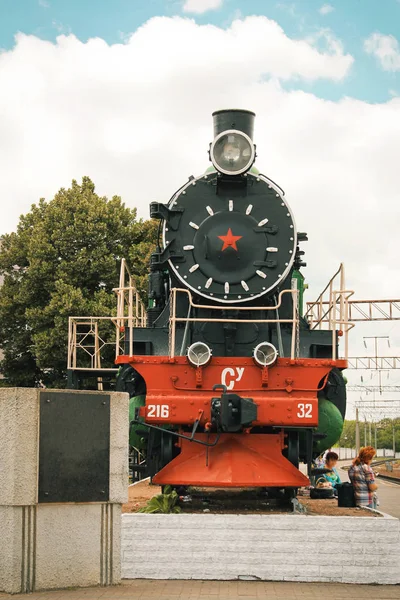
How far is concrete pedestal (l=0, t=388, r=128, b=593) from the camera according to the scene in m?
7.54

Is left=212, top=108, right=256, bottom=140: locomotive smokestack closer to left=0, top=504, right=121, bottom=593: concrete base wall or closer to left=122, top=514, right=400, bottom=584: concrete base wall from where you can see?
left=122, top=514, right=400, bottom=584: concrete base wall

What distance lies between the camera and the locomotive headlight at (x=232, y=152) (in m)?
12.2

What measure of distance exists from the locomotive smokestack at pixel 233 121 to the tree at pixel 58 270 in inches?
542

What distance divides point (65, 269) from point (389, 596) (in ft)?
67.0

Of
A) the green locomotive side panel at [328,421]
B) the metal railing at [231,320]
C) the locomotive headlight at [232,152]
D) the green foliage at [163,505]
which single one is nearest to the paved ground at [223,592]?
the green foliage at [163,505]

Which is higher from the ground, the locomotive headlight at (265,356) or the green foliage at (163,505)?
the locomotive headlight at (265,356)

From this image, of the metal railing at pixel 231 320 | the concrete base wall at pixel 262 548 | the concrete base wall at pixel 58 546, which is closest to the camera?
the concrete base wall at pixel 58 546

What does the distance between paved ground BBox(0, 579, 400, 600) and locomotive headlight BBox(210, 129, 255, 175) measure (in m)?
5.95

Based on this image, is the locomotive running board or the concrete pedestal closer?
the concrete pedestal

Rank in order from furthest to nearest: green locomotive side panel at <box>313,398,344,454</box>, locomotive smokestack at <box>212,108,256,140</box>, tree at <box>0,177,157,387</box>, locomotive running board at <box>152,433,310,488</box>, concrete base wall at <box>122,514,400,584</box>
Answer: tree at <box>0,177,157,387</box>
locomotive smokestack at <box>212,108,256,140</box>
green locomotive side panel at <box>313,398,344,454</box>
locomotive running board at <box>152,433,310,488</box>
concrete base wall at <box>122,514,400,584</box>

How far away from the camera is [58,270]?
90.0 feet

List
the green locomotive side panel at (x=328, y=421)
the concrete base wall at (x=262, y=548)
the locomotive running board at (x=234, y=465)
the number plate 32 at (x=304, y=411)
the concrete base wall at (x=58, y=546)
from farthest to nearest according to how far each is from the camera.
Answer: the green locomotive side panel at (x=328, y=421) < the number plate 32 at (x=304, y=411) < the locomotive running board at (x=234, y=465) < the concrete base wall at (x=262, y=548) < the concrete base wall at (x=58, y=546)

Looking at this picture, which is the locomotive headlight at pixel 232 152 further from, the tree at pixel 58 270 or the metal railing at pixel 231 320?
the tree at pixel 58 270

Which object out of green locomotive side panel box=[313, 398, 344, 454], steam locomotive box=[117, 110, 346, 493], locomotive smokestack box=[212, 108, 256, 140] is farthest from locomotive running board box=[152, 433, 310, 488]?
locomotive smokestack box=[212, 108, 256, 140]
